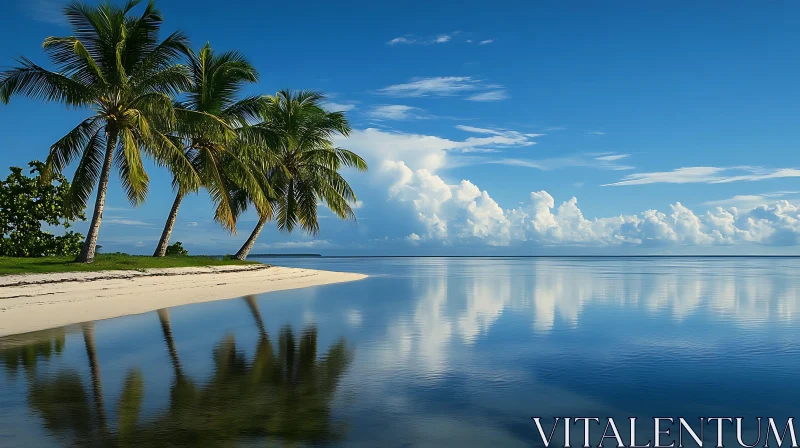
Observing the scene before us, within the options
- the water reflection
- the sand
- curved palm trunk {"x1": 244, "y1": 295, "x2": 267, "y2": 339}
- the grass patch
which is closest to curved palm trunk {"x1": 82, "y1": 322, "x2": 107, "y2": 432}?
the water reflection

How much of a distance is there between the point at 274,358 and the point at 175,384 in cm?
222

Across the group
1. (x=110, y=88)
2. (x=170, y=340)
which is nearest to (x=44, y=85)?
(x=110, y=88)

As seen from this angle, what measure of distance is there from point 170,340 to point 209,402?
5230mm

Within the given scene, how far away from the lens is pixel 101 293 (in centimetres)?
1939

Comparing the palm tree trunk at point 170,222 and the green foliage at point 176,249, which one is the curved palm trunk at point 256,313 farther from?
the green foliage at point 176,249

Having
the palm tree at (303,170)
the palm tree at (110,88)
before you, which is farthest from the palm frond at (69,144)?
the palm tree at (303,170)

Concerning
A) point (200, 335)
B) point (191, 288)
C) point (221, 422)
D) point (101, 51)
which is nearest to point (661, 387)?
point (221, 422)

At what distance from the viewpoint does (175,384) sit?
7.74 metres

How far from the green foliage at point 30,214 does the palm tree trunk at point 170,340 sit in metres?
17.4

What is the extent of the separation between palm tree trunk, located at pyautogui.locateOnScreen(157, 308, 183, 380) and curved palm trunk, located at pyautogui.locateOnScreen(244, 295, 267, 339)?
1.71 m

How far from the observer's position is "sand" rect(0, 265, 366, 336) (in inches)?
565

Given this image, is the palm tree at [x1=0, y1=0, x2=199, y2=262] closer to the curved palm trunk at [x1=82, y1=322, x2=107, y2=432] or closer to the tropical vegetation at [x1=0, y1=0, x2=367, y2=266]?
the tropical vegetation at [x1=0, y1=0, x2=367, y2=266]

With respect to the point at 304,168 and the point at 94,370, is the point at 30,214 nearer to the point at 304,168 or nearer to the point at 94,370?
the point at 304,168

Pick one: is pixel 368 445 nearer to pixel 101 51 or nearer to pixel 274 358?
pixel 274 358
